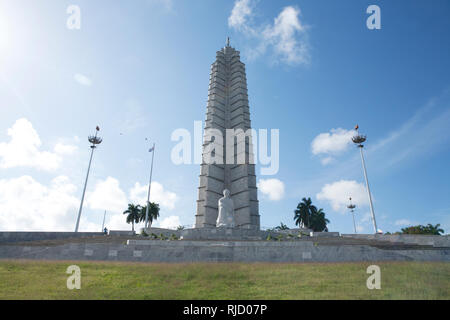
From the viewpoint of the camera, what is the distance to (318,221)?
56750 mm

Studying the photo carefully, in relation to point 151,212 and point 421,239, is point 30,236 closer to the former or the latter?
point 421,239

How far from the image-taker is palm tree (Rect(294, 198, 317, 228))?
55.8m

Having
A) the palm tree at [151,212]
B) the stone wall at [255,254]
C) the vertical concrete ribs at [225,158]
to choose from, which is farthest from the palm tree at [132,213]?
the stone wall at [255,254]

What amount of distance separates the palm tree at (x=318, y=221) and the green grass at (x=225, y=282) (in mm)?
47157

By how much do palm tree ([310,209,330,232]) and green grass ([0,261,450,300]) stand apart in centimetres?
4716

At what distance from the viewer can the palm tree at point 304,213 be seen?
→ 55750 millimetres

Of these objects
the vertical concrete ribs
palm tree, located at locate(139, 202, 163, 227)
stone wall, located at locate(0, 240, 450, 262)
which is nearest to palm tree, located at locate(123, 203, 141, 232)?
palm tree, located at locate(139, 202, 163, 227)

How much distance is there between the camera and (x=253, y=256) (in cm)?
1300

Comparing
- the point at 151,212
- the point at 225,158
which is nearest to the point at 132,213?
the point at 151,212

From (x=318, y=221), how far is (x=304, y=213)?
378 centimetres

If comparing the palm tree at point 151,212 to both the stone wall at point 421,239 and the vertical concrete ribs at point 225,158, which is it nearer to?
the vertical concrete ribs at point 225,158

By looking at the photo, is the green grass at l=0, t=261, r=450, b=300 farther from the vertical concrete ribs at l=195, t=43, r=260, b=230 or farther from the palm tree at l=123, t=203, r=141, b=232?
the palm tree at l=123, t=203, r=141, b=232
